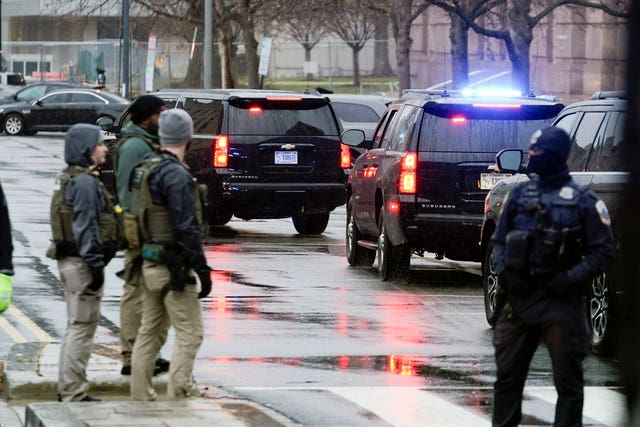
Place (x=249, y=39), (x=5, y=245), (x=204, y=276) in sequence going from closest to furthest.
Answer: (x=204, y=276) < (x=5, y=245) < (x=249, y=39)

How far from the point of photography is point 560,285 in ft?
19.8

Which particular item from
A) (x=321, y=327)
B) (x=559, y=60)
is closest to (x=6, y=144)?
(x=559, y=60)

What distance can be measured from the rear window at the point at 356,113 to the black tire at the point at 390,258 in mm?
13235

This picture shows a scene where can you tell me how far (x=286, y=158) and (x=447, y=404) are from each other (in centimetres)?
1106

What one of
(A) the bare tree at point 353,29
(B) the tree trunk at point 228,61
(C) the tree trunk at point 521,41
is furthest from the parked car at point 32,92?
(A) the bare tree at point 353,29

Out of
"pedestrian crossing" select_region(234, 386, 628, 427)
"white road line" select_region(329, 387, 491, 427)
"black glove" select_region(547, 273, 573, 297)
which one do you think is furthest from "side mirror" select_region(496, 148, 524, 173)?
"black glove" select_region(547, 273, 573, 297)

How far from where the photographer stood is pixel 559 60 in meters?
50.6

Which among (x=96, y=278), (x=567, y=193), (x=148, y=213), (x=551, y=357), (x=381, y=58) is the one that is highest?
(x=381, y=58)

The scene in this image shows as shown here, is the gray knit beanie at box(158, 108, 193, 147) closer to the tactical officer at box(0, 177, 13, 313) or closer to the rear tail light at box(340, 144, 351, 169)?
the tactical officer at box(0, 177, 13, 313)

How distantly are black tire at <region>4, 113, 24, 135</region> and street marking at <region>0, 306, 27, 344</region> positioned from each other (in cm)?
3772

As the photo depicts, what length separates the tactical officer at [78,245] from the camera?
7355 mm

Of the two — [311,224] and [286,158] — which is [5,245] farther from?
[311,224]

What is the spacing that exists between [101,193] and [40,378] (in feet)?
4.43

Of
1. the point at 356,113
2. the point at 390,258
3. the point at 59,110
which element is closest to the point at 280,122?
the point at 390,258
